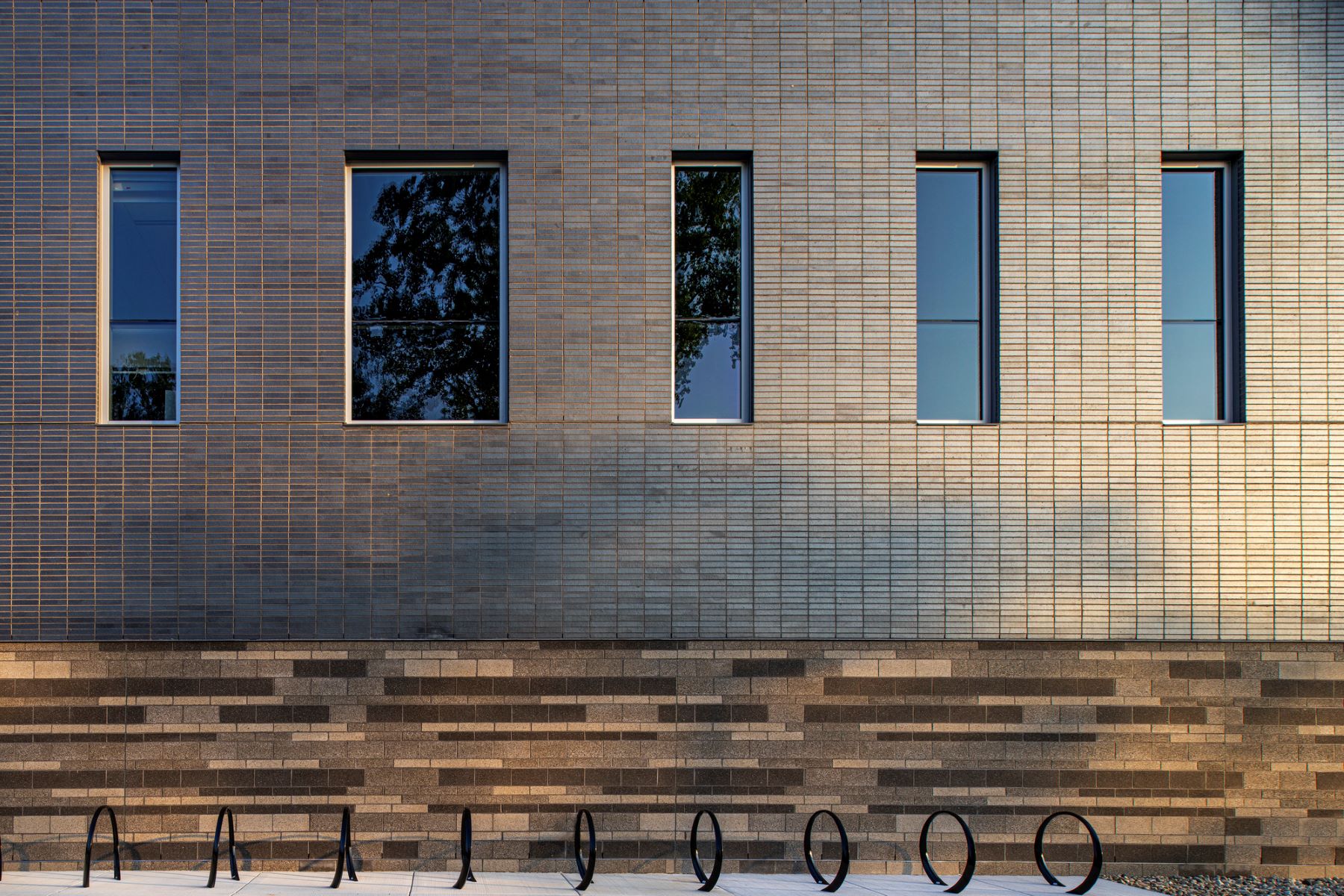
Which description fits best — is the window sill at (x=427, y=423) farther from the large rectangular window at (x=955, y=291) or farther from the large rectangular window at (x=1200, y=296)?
the large rectangular window at (x=1200, y=296)

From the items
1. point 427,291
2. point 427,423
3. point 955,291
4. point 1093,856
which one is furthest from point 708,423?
point 1093,856

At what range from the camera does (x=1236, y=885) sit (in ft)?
23.9

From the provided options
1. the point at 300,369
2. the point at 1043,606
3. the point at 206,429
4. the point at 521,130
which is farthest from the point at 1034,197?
the point at 206,429

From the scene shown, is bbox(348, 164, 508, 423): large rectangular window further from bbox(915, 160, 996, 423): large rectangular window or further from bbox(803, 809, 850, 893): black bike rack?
bbox(803, 809, 850, 893): black bike rack

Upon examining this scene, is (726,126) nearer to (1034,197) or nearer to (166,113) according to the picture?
(1034,197)

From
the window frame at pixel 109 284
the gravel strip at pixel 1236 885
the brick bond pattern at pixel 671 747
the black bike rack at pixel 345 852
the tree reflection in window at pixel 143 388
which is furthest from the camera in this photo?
the tree reflection in window at pixel 143 388

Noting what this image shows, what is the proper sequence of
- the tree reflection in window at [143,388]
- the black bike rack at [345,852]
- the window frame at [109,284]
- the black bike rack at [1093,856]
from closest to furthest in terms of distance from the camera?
the black bike rack at [345,852] → the black bike rack at [1093,856] → the window frame at [109,284] → the tree reflection in window at [143,388]

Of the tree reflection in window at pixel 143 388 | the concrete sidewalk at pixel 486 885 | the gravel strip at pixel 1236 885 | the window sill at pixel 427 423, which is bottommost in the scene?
the gravel strip at pixel 1236 885

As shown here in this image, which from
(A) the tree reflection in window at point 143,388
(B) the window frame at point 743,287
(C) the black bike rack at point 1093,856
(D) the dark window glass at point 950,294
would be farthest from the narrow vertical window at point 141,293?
(C) the black bike rack at point 1093,856

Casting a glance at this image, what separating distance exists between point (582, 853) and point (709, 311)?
4.88 metres

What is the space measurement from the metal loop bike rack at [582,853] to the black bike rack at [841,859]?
5.62 ft

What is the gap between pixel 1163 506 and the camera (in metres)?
7.65

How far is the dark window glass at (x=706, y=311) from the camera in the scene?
7820 millimetres

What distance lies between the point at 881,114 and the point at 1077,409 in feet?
10.5
